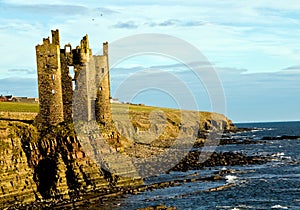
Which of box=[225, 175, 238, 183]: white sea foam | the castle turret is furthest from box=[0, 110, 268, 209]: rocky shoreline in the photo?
the castle turret

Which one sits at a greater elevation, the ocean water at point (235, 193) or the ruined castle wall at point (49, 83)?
the ruined castle wall at point (49, 83)

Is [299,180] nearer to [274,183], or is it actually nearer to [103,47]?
[274,183]

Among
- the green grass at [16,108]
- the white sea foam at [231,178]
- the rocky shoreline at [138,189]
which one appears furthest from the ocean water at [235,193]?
the green grass at [16,108]

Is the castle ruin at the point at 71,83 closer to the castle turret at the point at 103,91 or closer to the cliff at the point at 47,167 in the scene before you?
the castle turret at the point at 103,91

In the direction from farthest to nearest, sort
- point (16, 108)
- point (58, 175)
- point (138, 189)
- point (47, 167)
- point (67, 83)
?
point (16, 108)
point (67, 83)
point (138, 189)
point (47, 167)
point (58, 175)

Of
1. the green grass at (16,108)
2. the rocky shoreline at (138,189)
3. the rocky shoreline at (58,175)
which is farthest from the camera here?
the green grass at (16,108)

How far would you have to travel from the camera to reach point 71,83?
64875 mm

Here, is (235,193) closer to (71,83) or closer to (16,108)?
(71,83)

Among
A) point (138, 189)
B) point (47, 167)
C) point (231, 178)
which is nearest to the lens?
point (47, 167)

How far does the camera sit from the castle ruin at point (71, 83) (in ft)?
204

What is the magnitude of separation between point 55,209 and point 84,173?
376 inches

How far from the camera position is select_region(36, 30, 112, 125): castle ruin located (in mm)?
62125

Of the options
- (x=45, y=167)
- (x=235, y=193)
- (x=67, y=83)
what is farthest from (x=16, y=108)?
(x=235, y=193)

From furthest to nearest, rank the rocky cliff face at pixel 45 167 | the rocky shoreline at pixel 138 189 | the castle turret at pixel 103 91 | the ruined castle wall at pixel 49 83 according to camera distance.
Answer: the castle turret at pixel 103 91, the ruined castle wall at pixel 49 83, the rocky cliff face at pixel 45 167, the rocky shoreline at pixel 138 189
